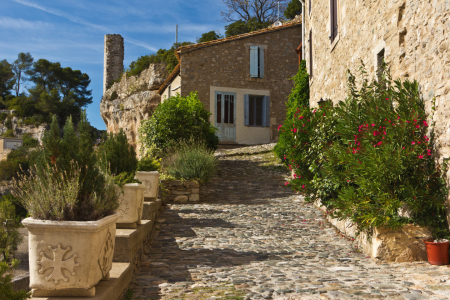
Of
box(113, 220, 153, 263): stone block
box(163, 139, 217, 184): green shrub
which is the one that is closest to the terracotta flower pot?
box(113, 220, 153, 263): stone block

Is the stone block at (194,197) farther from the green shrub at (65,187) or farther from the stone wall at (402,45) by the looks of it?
the green shrub at (65,187)

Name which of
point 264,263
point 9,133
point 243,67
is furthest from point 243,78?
point 9,133

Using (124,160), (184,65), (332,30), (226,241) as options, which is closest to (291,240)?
(226,241)

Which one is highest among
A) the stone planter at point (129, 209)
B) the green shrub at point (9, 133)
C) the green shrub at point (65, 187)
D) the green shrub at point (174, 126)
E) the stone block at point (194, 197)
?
the green shrub at point (9, 133)

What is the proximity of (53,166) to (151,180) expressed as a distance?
4.10 meters

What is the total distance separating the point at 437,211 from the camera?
398 centimetres

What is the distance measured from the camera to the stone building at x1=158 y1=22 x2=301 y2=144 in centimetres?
1564

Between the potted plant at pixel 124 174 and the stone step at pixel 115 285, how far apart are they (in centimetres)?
86

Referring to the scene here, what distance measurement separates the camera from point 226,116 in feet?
53.7

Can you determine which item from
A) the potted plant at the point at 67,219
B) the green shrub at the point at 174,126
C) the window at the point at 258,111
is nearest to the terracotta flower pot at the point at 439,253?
the potted plant at the point at 67,219

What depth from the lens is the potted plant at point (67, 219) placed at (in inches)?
92.5

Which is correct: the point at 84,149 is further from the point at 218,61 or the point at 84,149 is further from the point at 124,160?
the point at 218,61

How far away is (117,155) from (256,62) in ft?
39.6

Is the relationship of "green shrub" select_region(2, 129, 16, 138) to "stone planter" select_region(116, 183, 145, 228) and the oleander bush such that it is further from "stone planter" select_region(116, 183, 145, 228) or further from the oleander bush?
the oleander bush
